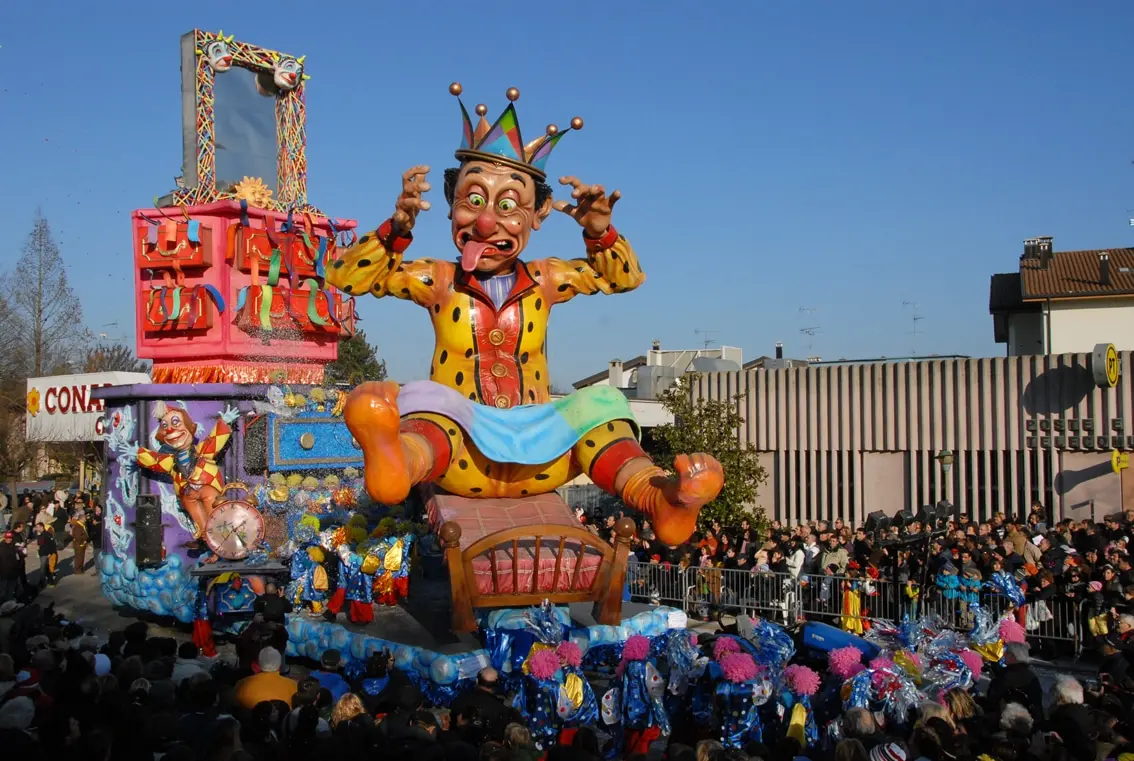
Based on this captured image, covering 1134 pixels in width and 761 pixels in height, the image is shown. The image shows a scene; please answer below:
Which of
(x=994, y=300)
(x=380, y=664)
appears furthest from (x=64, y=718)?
(x=994, y=300)

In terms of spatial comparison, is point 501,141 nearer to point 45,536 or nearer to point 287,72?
point 287,72

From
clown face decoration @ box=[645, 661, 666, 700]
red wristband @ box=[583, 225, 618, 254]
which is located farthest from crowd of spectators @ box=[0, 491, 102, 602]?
clown face decoration @ box=[645, 661, 666, 700]

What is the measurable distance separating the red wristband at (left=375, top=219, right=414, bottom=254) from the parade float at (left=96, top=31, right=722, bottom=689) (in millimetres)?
43

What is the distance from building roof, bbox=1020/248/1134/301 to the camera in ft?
80.2

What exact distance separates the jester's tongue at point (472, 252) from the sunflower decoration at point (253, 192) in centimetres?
810

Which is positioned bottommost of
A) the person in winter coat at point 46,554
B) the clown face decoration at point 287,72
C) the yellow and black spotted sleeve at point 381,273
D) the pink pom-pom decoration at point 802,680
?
the person in winter coat at point 46,554

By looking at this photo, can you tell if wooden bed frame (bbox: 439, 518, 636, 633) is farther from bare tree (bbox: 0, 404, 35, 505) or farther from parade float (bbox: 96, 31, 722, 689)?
bare tree (bbox: 0, 404, 35, 505)

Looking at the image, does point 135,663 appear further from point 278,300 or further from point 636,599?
point 278,300

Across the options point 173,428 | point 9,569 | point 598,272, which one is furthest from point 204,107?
point 598,272

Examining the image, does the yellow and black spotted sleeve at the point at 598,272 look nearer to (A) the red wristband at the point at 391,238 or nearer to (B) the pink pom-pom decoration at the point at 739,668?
(A) the red wristband at the point at 391,238

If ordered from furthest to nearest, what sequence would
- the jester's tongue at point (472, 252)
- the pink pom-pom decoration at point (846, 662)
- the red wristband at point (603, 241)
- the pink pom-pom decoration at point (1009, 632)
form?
the red wristband at point (603, 241), the jester's tongue at point (472, 252), the pink pom-pom decoration at point (1009, 632), the pink pom-pom decoration at point (846, 662)

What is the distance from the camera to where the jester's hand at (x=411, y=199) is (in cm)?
944

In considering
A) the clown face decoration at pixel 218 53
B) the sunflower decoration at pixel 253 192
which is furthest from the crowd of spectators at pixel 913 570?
the clown face decoration at pixel 218 53

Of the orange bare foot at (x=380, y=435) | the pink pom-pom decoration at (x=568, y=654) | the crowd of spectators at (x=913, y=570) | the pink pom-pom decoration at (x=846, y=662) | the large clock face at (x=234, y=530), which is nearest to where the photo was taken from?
the pink pom-pom decoration at (x=846, y=662)
